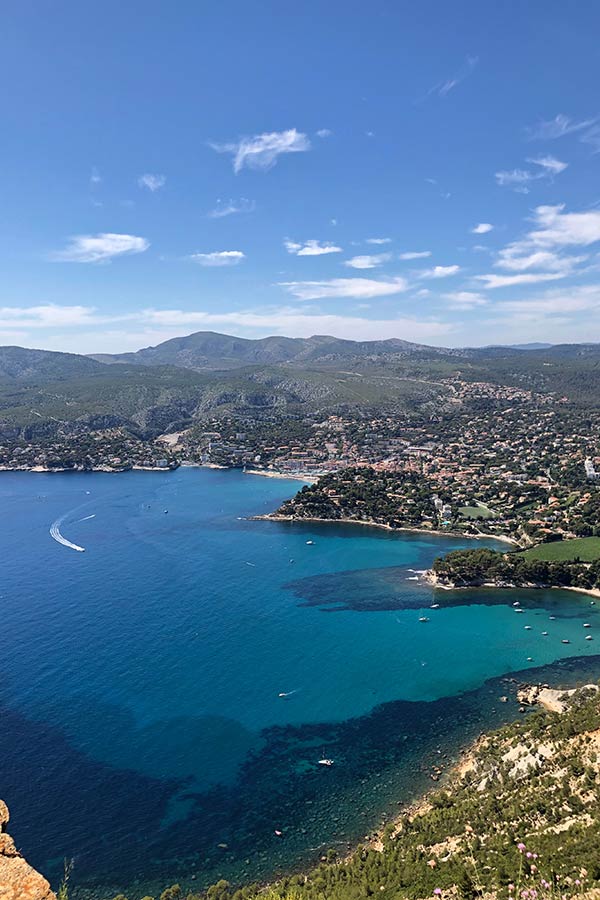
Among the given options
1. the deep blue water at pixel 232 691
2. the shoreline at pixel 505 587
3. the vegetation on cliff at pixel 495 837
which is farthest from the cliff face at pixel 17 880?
the shoreline at pixel 505 587

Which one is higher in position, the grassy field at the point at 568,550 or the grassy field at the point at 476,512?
the grassy field at the point at 476,512

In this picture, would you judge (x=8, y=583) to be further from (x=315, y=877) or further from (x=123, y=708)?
(x=315, y=877)

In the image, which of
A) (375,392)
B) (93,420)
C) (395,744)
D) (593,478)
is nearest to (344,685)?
(395,744)

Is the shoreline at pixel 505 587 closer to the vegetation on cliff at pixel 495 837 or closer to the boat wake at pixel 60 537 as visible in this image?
the vegetation on cliff at pixel 495 837

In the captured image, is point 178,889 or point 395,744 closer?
point 178,889

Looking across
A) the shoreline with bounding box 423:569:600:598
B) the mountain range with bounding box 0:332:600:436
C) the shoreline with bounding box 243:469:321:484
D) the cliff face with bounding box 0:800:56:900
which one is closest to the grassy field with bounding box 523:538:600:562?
the shoreline with bounding box 423:569:600:598

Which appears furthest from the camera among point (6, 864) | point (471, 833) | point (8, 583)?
point (8, 583)

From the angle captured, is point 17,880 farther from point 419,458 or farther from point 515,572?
point 419,458
